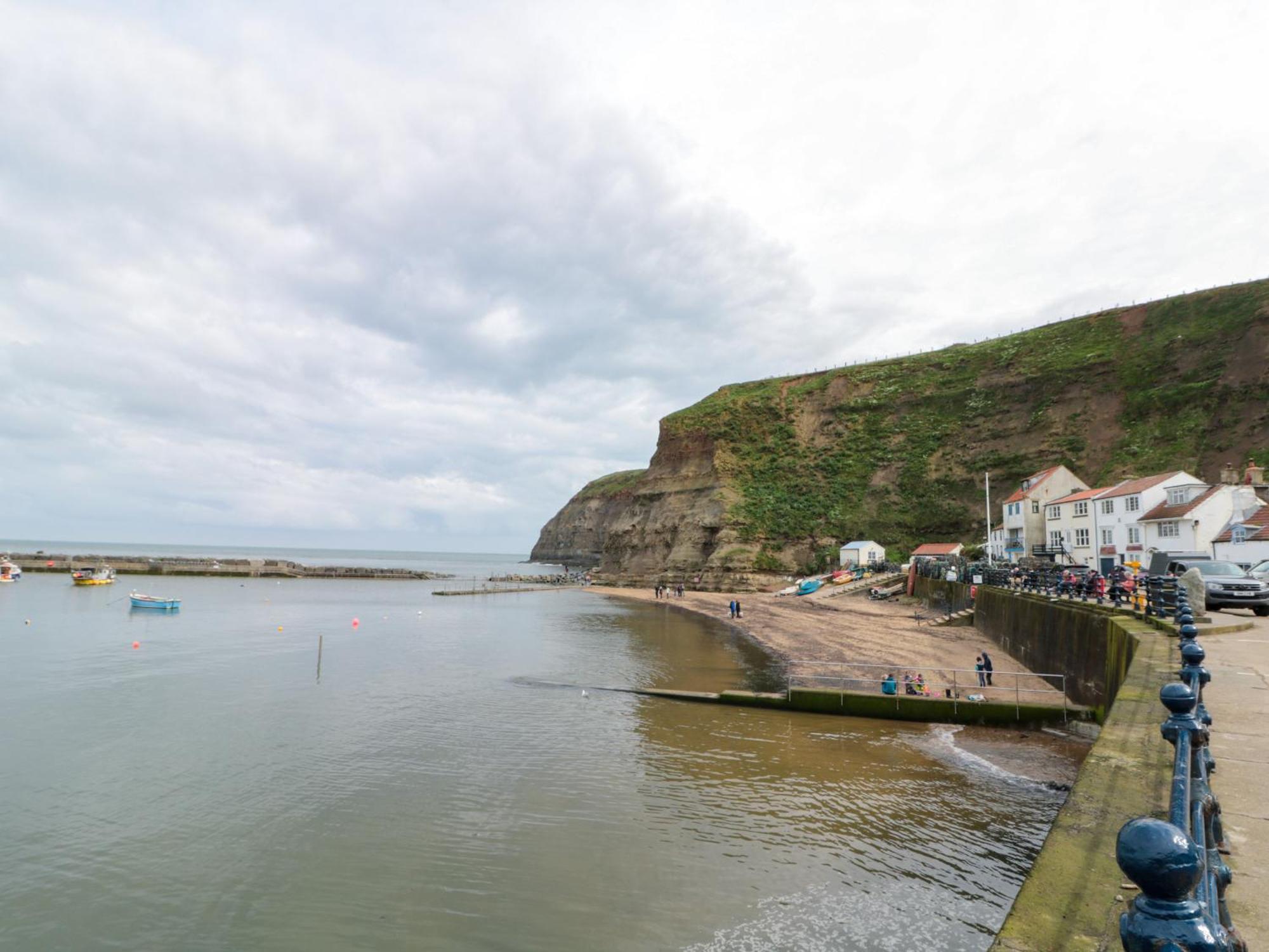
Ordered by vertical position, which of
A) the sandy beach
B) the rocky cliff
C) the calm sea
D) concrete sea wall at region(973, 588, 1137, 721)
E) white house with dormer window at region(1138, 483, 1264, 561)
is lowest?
the calm sea

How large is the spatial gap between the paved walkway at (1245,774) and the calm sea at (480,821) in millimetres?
4591

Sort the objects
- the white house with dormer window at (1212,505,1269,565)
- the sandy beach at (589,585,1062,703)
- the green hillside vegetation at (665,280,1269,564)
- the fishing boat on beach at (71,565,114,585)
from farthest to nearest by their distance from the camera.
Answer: the fishing boat on beach at (71,565,114,585)
the green hillside vegetation at (665,280,1269,564)
the white house with dormer window at (1212,505,1269,565)
the sandy beach at (589,585,1062,703)

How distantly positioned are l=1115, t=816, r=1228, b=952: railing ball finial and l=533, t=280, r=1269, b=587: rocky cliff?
263 ft

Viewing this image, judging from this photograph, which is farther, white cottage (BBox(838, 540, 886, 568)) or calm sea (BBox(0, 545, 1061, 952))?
white cottage (BBox(838, 540, 886, 568))

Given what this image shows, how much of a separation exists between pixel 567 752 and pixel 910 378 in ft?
314

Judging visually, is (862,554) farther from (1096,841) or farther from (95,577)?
(95,577)

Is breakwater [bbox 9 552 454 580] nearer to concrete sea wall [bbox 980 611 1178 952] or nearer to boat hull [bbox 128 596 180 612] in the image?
boat hull [bbox 128 596 180 612]

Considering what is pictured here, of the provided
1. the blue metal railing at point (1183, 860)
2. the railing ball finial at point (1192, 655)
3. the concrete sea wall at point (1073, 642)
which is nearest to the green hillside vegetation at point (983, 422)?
the concrete sea wall at point (1073, 642)

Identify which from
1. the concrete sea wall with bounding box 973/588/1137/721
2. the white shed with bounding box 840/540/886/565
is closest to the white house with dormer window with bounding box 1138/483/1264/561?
the concrete sea wall with bounding box 973/588/1137/721

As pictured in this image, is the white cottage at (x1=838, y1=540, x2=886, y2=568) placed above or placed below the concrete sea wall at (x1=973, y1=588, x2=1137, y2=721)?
above

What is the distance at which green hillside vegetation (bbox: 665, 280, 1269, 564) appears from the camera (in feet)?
234

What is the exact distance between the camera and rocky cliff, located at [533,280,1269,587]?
72.3 metres

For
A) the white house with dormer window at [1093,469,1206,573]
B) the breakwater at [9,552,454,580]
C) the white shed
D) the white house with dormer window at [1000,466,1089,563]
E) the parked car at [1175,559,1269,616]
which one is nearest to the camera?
the parked car at [1175,559,1269,616]

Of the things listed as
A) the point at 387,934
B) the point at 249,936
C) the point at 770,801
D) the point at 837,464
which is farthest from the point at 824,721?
the point at 837,464
